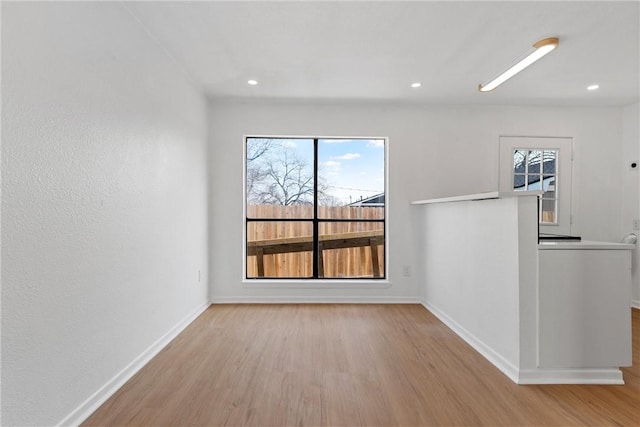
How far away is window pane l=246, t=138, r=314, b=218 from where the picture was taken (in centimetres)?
389

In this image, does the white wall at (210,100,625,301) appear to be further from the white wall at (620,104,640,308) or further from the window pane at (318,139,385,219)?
the window pane at (318,139,385,219)

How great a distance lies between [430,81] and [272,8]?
1831 millimetres

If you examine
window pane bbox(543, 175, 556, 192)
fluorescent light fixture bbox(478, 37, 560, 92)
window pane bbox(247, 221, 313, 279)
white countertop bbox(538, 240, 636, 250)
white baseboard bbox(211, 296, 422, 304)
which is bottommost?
white baseboard bbox(211, 296, 422, 304)

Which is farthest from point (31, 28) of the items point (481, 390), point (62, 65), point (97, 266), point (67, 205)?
point (481, 390)

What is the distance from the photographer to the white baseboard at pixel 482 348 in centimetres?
203

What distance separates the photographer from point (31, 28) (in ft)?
4.36

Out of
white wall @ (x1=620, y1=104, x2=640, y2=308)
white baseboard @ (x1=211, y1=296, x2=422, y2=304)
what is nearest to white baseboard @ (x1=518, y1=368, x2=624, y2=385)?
white baseboard @ (x1=211, y1=296, x2=422, y2=304)

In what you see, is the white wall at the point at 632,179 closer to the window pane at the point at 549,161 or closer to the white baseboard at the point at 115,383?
the window pane at the point at 549,161

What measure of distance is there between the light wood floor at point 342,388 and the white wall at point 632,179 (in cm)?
125

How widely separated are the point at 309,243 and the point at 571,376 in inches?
107

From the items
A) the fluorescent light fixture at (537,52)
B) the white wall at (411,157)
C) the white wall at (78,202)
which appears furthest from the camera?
the white wall at (411,157)

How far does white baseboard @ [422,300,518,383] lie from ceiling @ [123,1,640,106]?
239cm

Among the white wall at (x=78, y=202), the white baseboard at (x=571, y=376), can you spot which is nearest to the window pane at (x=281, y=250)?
the white wall at (x=78, y=202)

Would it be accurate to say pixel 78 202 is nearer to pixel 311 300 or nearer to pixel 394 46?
pixel 394 46
